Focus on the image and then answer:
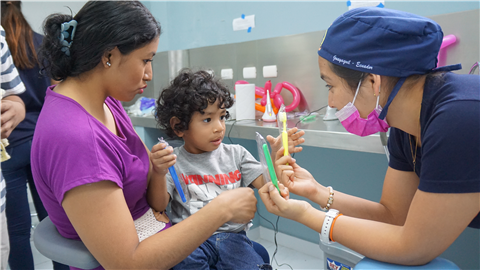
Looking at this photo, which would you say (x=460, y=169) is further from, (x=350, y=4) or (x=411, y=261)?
(x=350, y=4)

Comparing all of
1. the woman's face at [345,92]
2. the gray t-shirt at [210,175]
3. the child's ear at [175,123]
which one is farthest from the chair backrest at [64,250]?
the woman's face at [345,92]

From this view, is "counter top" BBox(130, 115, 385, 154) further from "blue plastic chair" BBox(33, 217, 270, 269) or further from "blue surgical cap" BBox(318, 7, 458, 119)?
"blue plastic chair" BBox(33, 217, 270, 269)

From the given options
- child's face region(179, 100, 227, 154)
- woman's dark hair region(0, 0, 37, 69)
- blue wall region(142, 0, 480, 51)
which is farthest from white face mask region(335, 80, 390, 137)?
woman's dark hair region(0, 0, 37, 69)

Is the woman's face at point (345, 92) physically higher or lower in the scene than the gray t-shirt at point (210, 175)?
higher

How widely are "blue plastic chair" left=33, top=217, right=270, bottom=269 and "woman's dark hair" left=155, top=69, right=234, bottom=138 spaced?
606mm

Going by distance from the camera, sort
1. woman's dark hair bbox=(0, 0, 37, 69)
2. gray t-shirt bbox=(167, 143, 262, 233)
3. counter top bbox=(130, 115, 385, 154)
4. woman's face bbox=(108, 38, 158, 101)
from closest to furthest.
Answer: woman's face bbox=(108, 38, 158, 101) → gray t-shirt bbox=(167, 143, 262, 233) → counter top bbox=(130, 115, 385, 154) → woman's dark hair bbox=(0, 0, 37, 69)

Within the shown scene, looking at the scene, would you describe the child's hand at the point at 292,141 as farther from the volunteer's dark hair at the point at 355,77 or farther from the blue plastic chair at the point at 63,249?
the blue plastic chair at the point at 63,249

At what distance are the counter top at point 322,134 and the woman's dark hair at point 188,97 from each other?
0.51m

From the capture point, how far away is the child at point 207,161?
1.15 meters

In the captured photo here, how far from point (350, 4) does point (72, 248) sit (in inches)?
85.0

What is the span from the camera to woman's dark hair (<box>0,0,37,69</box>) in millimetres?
1680

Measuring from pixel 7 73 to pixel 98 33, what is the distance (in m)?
0.71

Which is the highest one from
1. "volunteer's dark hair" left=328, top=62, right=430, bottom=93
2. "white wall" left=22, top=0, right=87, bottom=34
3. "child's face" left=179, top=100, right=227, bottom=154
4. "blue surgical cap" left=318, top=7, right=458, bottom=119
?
"white wall" left=22, top=0, right=87, bottom=34

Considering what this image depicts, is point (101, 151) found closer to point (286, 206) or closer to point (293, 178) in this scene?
point (286, 206)
